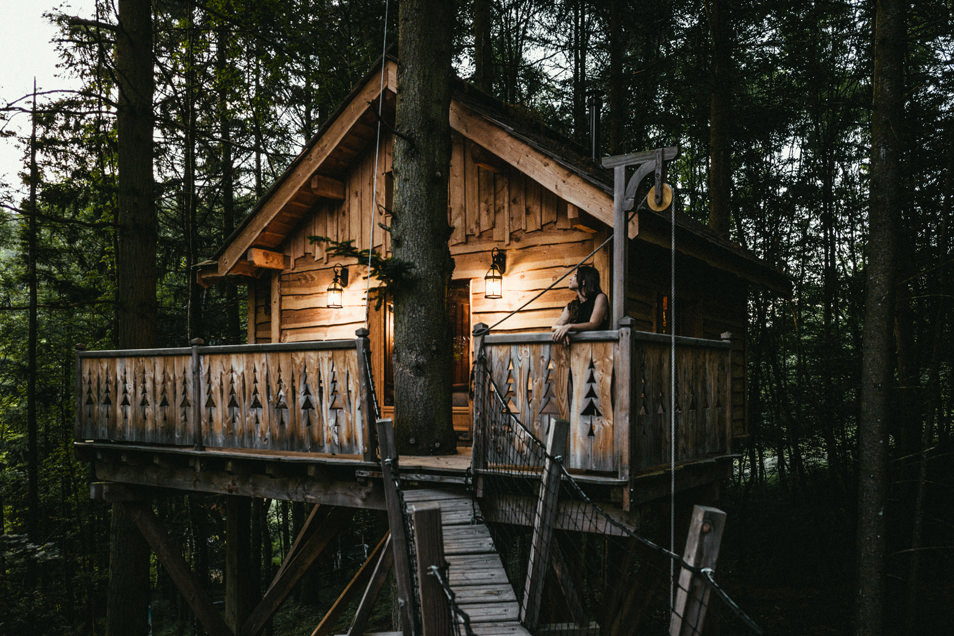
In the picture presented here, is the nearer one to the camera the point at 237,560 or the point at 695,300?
the point at 237,560

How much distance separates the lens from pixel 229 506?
29.1 feet

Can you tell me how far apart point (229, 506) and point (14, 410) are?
1320cm

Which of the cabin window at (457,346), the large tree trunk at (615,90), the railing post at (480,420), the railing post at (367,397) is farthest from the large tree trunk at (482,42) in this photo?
the railing post at (480,420)

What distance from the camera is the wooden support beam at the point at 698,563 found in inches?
107

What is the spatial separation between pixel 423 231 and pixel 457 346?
13.2 ft

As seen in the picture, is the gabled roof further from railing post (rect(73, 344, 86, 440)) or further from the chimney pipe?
railing post (rect(73, 344, 86, 440))

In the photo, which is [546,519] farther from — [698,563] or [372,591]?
[372,591]

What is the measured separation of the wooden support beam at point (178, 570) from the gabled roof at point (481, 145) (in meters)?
4.22

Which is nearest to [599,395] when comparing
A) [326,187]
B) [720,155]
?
[326,187]

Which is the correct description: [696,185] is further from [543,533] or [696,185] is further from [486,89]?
[543,533]

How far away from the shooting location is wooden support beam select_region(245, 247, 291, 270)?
10039mm

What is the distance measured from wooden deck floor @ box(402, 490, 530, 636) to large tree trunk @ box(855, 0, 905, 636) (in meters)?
5.40

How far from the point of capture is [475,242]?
29.2 ft

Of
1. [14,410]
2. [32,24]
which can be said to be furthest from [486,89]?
[14,410]
